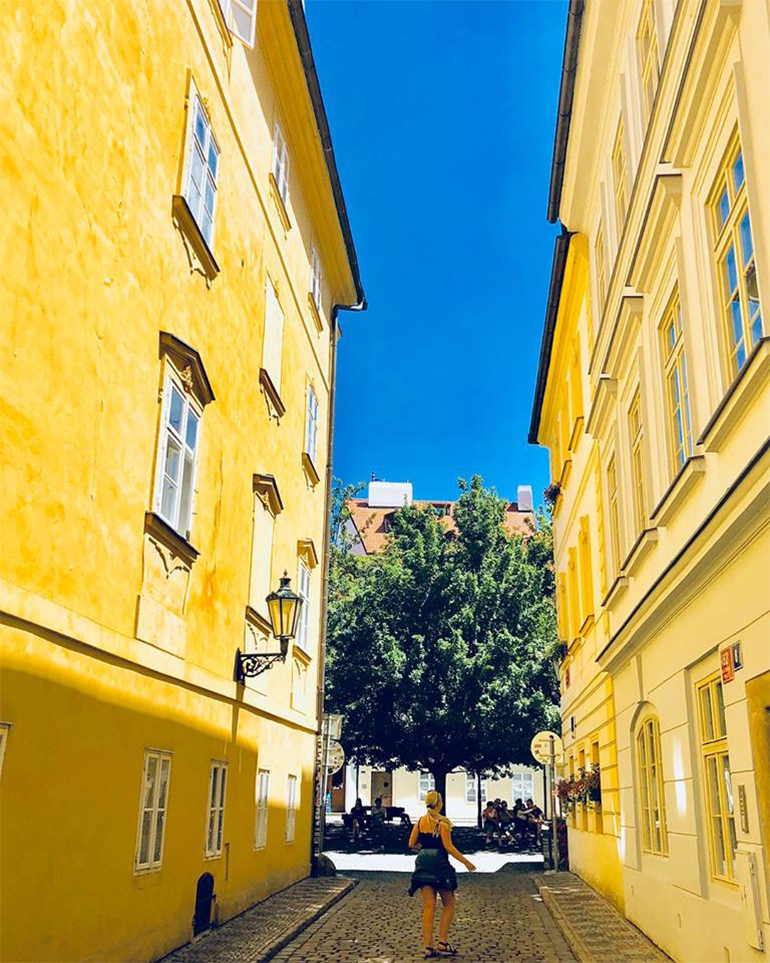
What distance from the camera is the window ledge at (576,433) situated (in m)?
17.4

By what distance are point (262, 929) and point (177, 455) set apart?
18.2 ft

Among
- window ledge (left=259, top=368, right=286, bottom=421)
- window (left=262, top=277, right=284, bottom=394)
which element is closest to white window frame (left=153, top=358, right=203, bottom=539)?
window ledge (left=259, top=368, right=286, bottom=421)

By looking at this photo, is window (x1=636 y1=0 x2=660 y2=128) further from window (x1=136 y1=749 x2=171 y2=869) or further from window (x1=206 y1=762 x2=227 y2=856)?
window (x1=206 y1=762 x2=227 y2=856)

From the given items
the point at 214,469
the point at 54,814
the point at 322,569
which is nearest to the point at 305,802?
the point at 322,569

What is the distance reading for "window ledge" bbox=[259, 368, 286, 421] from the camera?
1388 cm

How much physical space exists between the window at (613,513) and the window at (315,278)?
7762 millimetres

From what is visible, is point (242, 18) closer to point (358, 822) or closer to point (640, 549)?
point (640, 549)

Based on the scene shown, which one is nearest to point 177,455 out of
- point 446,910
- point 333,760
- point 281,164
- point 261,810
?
point 446,910

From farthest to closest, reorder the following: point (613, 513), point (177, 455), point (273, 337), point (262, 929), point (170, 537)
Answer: point (273, 337) < point (613, 513) < point (262, 929) < point (177, 455) < point (170, 537)

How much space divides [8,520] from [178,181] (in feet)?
16.3

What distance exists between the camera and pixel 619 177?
13.2 metres

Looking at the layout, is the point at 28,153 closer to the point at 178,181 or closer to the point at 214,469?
the point at 178,181

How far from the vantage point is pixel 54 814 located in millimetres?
6551

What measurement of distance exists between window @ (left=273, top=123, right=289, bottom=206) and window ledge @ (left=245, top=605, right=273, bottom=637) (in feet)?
22.5
